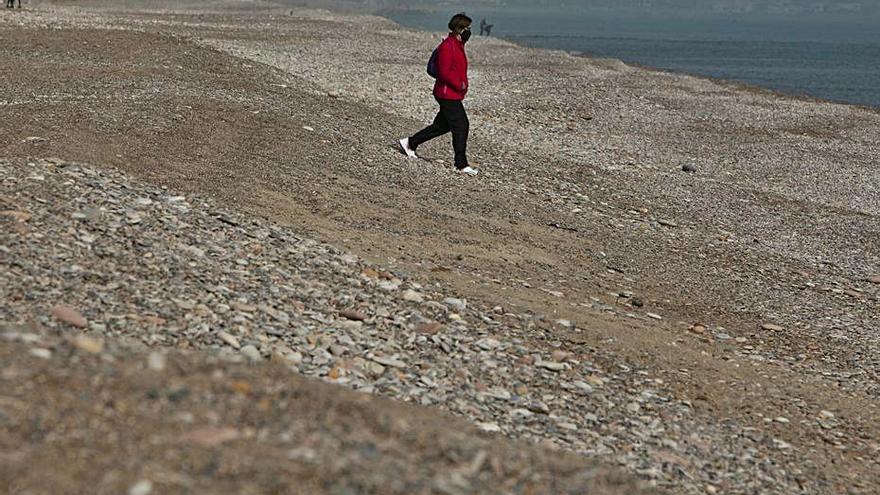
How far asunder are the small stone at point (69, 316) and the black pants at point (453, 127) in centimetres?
1013

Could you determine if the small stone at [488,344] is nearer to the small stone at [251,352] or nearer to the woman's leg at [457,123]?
the small stone at [251,352]

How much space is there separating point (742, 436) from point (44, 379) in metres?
5.77

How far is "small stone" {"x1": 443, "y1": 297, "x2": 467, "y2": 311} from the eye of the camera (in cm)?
1119

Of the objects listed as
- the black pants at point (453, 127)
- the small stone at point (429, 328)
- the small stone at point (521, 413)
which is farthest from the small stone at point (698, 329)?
the black pants at point (453, 127)

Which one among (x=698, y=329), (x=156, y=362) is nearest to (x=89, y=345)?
(x=156, y=362)

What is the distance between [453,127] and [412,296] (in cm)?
759

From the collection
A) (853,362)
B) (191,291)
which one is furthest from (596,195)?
(191,291)

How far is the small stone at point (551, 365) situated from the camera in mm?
10070

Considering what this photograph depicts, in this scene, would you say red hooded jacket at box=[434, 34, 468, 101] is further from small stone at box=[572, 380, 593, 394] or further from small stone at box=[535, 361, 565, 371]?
small stone at box=[572, 380, 593, 394]

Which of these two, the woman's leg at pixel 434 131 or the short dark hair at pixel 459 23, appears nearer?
the short dark hair at pixel 459 23

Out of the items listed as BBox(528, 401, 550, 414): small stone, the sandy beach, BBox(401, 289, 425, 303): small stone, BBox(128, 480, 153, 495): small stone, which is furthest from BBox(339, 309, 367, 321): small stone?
BBox(128, 480, 153, 495): small stone

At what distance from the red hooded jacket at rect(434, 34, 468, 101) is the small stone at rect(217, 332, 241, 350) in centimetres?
948

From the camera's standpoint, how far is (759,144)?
95.2 ft

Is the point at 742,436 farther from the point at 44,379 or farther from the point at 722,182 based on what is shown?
the point at 722,182
